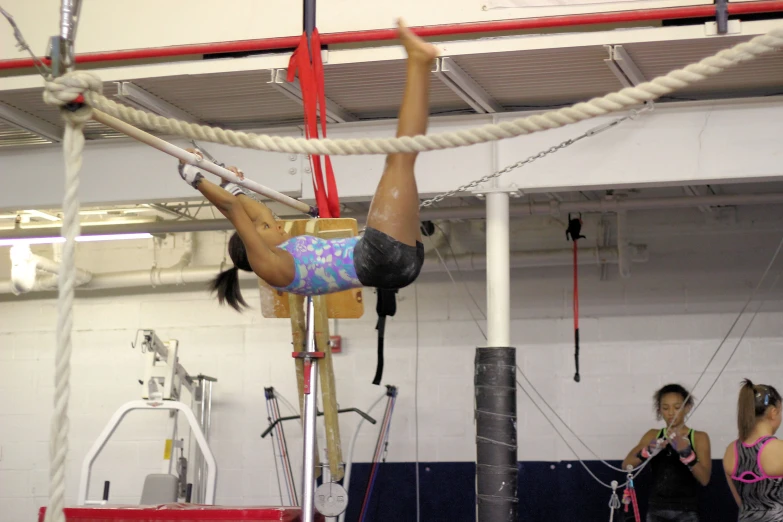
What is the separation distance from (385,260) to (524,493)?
4.27 metres

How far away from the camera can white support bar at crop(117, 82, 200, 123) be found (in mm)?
4742

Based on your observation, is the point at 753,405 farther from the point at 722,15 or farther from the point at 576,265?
the point at 576,265

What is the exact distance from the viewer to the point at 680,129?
187 inches

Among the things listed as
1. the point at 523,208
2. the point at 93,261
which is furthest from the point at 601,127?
the point at 93,261

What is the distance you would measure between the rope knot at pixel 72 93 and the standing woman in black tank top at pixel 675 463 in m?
4.19

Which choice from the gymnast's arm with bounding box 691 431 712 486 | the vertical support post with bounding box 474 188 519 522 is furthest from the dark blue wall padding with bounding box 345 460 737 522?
the vertical support post with bounding box 474 188 519 522

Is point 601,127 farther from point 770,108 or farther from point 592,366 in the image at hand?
point 592,366

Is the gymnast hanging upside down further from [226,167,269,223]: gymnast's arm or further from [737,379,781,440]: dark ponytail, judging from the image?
[737,379,781,440]: dark ponytail

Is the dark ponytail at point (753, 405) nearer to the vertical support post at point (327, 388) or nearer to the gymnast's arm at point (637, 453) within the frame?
the gymnast's arm at point (637, 453)

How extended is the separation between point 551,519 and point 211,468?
9.07 feet

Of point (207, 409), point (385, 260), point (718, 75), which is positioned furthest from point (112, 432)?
point (718, 75)

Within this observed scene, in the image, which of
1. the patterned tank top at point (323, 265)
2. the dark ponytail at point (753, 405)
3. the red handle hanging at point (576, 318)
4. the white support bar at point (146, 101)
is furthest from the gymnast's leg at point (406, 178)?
the red handle hanging at point (576, 318)

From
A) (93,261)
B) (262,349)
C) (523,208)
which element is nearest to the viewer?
(523,208)

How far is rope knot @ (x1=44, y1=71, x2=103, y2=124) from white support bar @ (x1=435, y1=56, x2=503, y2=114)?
2393mm
